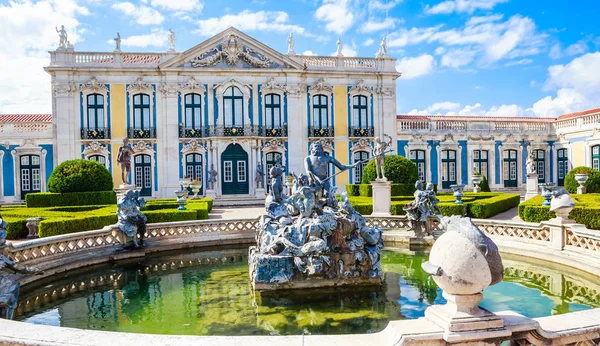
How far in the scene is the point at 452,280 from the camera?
3.22 metres

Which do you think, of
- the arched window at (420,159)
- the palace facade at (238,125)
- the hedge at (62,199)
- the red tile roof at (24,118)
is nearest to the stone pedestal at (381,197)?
the hedge at (62,199)

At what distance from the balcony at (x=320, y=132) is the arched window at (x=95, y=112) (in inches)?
473

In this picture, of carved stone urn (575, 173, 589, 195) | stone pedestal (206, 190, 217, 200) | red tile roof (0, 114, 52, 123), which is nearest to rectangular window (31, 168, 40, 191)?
red tile roof (0, 114, 52, 123)

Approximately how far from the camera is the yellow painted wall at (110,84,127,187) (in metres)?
26.1

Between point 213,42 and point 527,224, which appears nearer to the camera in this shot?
point 527,224

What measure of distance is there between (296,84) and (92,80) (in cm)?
1143

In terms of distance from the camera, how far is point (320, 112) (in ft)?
92.0

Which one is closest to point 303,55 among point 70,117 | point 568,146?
point 70,117

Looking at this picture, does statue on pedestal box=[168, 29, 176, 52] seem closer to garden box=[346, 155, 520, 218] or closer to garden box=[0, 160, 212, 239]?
garden box=[0, 160, 212, 239]

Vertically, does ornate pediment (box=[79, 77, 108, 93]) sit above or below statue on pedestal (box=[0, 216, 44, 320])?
above

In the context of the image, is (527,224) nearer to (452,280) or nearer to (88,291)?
(452,280)

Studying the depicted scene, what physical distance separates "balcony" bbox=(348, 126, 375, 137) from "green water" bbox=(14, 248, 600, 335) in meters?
19.5

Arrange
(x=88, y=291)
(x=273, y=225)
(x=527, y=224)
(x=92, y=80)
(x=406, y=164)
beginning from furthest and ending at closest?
1. (x=92, y=80)
2. (x=406, y=164)
3. (x=527, y=224)
4. (x=273, y=225)
5. (x=88, y=291)

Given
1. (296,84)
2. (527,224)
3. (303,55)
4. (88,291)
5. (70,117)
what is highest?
(303,55)
